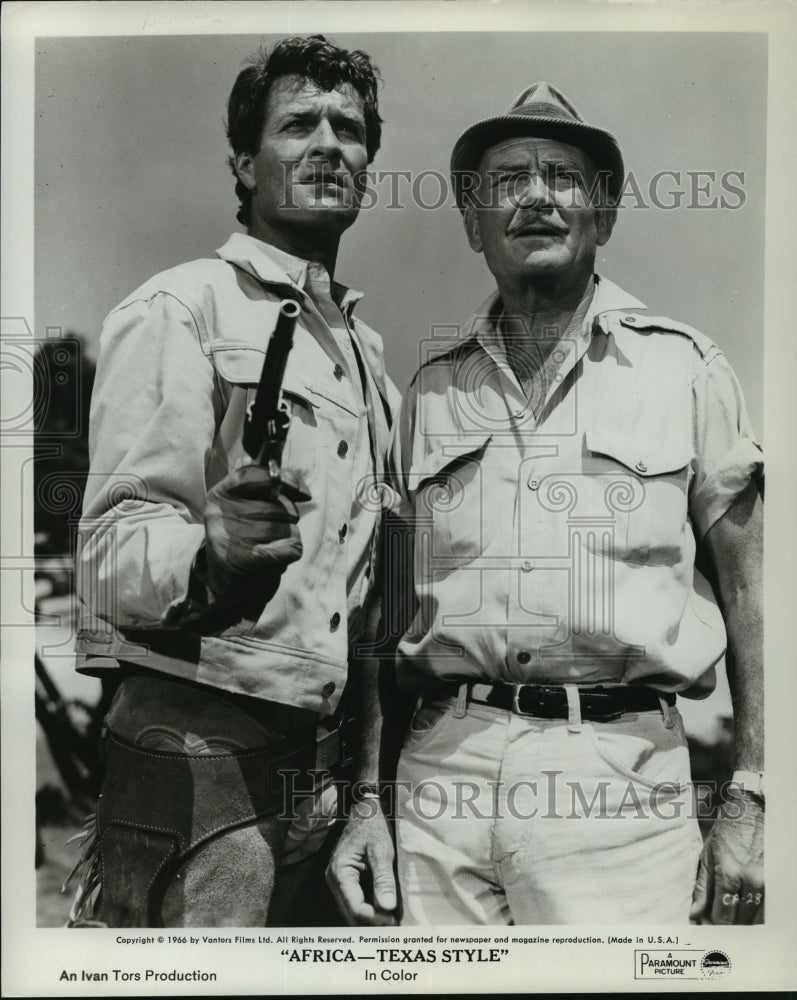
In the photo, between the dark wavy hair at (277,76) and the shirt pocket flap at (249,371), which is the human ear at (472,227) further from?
the shirt pocket flap at (249,371)

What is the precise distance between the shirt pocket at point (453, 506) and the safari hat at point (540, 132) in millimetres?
828

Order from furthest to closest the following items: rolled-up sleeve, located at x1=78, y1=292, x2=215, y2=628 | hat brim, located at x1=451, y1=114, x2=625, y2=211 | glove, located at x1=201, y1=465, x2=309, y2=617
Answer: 1. hat brim, located at x1=451, y1=114, x2=625, y2=211
2. rolled-up sleeve, located at x1=78, y1=292, x2=215, y2=628
3. glove, located at x1=201, y1=465, x2=309, y2=617

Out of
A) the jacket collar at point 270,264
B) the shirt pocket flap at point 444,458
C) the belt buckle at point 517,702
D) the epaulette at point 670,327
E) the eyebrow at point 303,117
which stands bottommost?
the belt buckle at point 517,702

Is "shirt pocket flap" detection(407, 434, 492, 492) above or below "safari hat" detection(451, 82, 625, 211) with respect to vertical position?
below

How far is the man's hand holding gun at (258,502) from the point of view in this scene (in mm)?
3406

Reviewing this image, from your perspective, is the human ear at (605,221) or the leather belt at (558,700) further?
the human ear at (605,221)

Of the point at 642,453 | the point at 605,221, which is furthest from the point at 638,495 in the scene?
the point at 605,221

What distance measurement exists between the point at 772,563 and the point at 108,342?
227 cm

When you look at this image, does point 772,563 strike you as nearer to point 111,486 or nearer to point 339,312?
point 339,312

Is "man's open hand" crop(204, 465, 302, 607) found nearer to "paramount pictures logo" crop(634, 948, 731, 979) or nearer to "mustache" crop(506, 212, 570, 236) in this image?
"mustache" crop(506, 212, 570, 236)

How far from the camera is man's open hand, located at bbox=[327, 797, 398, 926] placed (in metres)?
3.66

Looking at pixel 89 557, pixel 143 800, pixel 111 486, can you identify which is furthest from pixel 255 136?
pixel 143 800

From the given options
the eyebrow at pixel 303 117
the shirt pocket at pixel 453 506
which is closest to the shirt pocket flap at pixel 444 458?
the shirt pocket at pixel 453 506
